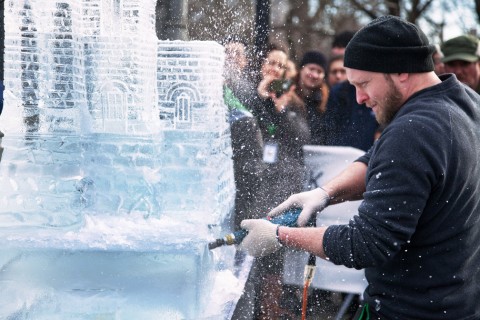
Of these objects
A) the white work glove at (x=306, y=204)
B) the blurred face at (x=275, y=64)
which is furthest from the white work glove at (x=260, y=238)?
the blurred face at (x=275, y=64)

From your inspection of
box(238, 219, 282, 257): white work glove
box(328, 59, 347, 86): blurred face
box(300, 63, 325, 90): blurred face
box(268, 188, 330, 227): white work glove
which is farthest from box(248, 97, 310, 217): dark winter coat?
box(328, 59, 347, 86): blurred face

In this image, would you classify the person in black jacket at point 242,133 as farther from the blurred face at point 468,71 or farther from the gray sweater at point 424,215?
the blurred face at point 468,71

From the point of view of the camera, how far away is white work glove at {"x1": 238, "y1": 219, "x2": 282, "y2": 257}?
2029 mm

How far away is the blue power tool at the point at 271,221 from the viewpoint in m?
2.08

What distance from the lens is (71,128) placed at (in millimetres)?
1979

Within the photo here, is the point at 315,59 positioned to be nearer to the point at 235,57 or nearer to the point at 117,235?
the point at 235,57

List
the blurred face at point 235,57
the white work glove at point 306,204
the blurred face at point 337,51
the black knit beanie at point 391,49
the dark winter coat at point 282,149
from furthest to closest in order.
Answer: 1. the blurred face at point 337,51
2. the dark winter coat at point 282,149
3. the blurred face at point 235,57
4. the white work glove at point 306,204
5. the black knit beanie at point 391,49

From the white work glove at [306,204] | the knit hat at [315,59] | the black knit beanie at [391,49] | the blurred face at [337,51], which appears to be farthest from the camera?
the blurred face at [337,51]

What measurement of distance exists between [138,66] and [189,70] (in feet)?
0.65

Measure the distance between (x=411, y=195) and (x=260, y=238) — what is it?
0.61 m

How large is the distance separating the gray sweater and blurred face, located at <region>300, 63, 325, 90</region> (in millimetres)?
2254

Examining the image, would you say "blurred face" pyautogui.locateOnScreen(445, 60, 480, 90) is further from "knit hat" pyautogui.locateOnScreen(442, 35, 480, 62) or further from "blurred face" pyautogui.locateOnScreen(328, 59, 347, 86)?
"blurred face" pyautogui.locateOnScreen(328, 59, 347, 86)

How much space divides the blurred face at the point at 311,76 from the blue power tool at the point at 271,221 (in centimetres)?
185

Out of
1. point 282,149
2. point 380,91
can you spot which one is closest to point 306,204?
point 380,91
